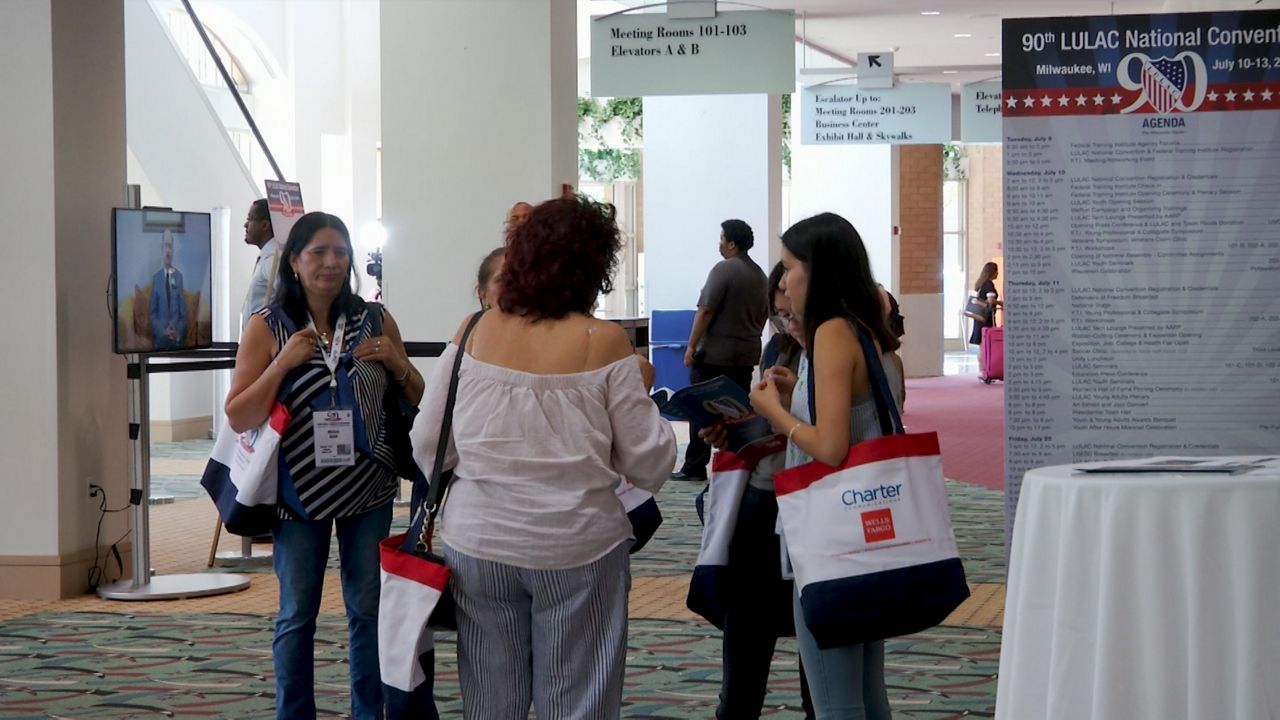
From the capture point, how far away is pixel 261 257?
7.62 metres

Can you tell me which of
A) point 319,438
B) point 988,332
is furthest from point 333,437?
point 988,332

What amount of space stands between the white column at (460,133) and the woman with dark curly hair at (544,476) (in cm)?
644

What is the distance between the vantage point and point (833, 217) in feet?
10.5

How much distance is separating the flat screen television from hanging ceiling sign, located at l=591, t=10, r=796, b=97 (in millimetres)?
5591

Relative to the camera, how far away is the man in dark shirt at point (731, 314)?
387 inches

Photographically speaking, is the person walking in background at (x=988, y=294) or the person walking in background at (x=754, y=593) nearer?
the person walking in background at (x=754, y=593)

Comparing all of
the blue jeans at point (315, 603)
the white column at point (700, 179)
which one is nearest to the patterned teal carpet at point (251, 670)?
the blue jeans at point (315, 603)

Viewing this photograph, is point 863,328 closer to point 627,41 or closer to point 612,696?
point 612,696

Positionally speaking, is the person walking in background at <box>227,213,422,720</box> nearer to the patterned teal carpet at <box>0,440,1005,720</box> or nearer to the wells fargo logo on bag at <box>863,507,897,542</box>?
the patterned teal carpet at <box>0,440,1005,720</box>

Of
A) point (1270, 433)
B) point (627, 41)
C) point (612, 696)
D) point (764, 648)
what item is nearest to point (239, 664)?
point (764, 648)

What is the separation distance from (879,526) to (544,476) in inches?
25.2

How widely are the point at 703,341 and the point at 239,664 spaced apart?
5142 millimetres

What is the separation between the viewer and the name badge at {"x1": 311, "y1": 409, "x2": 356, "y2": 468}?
12.4ft

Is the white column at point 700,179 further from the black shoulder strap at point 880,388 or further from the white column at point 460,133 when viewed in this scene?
the black shoulder strap at point 880,388
